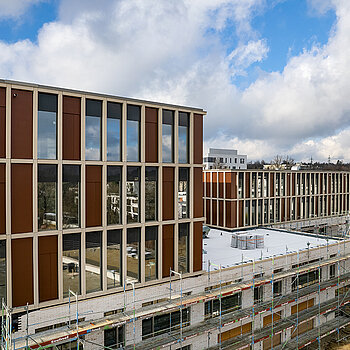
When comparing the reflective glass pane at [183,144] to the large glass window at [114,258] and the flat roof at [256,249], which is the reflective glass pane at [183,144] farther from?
the flat roof at [256,249]

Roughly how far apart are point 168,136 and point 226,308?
1009cm

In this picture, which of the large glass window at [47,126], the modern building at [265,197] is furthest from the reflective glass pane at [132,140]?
the modern building at [265,197]

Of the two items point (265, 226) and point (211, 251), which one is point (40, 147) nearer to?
point (211, 251)

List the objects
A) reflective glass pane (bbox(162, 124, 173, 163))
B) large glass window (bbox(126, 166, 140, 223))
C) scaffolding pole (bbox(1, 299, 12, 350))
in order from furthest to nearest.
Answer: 1. reflective glass pane (bbox(162, 124, 173, 163))
2. large glass window (bbox(126, 166, 140, 223))
3. scaffolding pole (bbox(1, 299, 12, 350))

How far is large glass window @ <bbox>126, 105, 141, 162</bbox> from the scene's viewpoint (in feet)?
50.6

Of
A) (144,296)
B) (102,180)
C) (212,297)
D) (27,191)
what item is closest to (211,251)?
(212,297)

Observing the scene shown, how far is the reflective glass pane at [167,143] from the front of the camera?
1653 cm

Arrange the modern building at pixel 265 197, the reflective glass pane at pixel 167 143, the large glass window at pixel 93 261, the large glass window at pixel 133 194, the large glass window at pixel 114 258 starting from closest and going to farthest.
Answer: the large glass window at pixel 93 261
the large glass window at pixel 114 258
the large glass window at pixel 133 194
the reflective glass pane at pixel 167 143
the modern building at pixel 265 197

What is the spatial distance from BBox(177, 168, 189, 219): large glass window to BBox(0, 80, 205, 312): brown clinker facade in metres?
0.05

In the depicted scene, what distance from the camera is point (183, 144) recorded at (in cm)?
1730

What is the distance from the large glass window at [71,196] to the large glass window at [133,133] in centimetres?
252

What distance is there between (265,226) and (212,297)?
18285 millimetres

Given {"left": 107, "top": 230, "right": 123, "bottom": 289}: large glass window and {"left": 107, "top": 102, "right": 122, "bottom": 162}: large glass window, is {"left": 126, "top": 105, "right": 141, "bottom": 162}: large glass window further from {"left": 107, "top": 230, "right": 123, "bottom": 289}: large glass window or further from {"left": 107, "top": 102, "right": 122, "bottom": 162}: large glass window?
{"left": 107, "top": 230, "right": 123, "bottom": 289}: large glass window

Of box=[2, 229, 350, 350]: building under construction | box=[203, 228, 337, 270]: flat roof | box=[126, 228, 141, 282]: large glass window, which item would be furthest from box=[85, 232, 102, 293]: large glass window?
box=[203, 228, 337, 270]: flat roof
